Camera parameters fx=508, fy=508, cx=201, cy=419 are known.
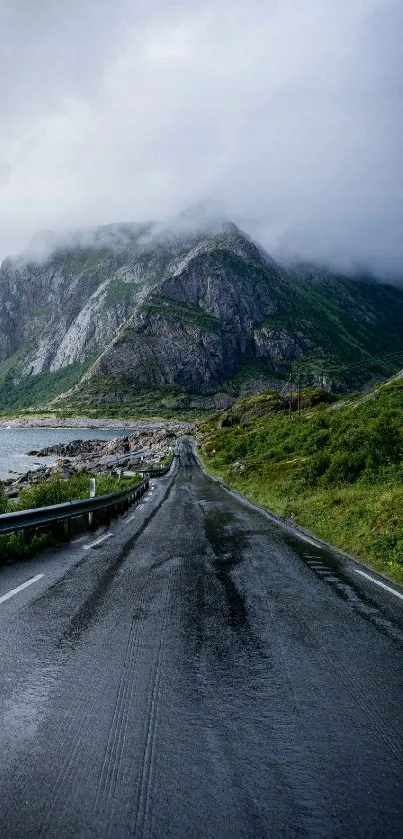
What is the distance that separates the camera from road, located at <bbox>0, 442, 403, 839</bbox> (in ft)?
10.8

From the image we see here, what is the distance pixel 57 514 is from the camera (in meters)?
14.3

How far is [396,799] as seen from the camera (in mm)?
3461

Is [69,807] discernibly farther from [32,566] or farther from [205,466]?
[205,466]

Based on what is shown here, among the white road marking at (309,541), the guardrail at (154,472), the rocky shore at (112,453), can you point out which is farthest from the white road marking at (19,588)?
the rocky shore at (112,453)

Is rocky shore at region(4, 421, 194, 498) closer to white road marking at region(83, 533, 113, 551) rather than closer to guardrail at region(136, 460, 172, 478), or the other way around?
guardrail at region(136, 460, 172, 478)

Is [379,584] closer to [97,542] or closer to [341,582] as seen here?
[341,582]

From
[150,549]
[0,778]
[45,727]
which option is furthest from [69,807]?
[150,549]

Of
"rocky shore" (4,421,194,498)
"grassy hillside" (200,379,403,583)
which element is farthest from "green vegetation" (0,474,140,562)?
"rocky shore" (4,421,194,498)

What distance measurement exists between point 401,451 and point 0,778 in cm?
2588

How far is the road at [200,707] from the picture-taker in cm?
329

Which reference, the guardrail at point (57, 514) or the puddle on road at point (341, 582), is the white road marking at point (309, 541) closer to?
the puddle on road at point (341, 582)

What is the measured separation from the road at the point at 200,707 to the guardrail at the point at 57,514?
2261 mm

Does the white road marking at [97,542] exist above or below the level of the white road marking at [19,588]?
below

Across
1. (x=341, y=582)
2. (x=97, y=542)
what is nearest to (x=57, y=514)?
(x=97, y=542)
